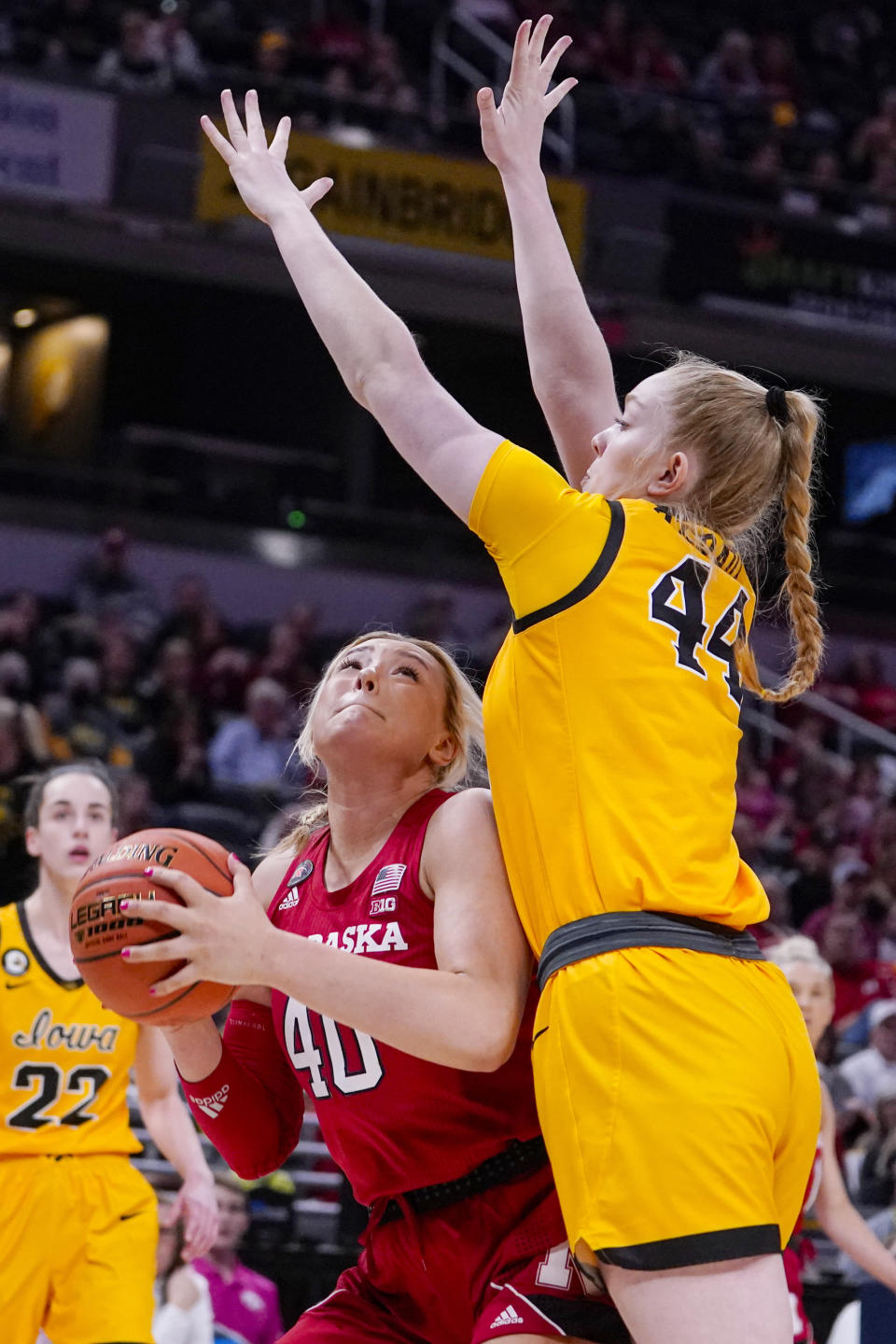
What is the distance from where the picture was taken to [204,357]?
18.5 m

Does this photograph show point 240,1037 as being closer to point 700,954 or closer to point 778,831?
point 700,954

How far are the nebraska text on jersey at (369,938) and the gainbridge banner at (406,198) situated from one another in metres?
11.6

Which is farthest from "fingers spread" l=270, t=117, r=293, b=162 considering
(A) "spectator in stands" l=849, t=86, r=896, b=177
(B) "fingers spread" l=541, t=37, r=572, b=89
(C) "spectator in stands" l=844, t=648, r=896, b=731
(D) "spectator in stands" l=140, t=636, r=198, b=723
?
(A) "spectator in stands" l=849, t=86, r=896, b=177

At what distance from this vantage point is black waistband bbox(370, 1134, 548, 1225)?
9.66ft

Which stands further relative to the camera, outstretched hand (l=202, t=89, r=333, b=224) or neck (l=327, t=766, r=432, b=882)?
neck (l=327, t=766, r=432, b=882)

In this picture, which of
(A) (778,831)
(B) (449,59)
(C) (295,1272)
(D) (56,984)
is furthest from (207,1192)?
(B) (449,59)

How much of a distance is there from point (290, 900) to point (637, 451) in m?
1.04

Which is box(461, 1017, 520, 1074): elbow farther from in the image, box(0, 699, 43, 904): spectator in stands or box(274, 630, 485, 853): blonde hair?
box(0, 699, 43, 904): spectator in stands

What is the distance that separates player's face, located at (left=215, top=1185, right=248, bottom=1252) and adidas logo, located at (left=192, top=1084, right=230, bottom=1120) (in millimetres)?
3589

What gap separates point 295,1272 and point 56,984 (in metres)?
2.20

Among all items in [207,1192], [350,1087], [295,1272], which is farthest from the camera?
[295,1272]

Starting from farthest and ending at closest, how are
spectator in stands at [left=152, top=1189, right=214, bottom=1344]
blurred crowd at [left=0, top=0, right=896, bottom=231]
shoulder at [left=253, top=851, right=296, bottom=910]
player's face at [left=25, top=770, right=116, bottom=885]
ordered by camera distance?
blurred crowd at [left=0, top=0, right=896, bottom=231] < spectator in stands at [left=152, top=1189, right=214, bottom=1344] < player's face at [left=25, top=770, right=116, bottom=885] < shoulder at [left=253, top=851, right=296, bottom=910]

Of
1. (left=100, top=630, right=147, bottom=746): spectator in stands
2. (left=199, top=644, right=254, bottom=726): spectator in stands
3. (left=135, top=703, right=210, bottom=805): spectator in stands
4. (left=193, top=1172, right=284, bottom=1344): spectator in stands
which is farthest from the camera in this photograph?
(left=199, top=644, right=254, bottom=726): spectator in stands

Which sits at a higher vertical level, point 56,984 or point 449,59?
point 449,59
